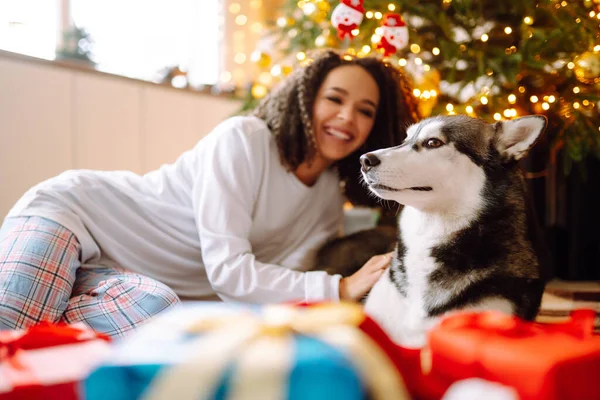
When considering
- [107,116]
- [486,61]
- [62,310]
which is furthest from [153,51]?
[62,310]

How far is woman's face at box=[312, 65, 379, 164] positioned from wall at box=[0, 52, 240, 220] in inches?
64.2

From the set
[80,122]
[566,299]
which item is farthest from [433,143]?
[80,122]

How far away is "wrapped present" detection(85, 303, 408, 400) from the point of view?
0.45 metres

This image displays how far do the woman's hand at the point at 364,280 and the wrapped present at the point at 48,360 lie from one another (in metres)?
0.91

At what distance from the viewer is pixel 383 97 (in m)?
1.87

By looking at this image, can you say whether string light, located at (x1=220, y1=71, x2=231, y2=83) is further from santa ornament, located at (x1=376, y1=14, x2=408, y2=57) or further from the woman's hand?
the woman's hand

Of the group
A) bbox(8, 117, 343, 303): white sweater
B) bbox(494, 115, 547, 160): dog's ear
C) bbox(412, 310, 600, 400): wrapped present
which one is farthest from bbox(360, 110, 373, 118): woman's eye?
bbox(412, 310, 600, 400): wrapped present

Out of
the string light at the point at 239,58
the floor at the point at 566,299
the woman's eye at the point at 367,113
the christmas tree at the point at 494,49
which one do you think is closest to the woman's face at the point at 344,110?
the woman's eye at the point at 367,113

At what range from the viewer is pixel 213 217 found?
164 centimetres

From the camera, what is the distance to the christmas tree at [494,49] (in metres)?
2.04

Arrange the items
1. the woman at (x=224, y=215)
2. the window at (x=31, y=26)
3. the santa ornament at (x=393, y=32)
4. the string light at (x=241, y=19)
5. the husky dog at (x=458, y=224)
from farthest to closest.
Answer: the string light at (x=241, y=19), the window at (x=31, y=26), the santa ornament at (x=393, y=32), the woman at (x=224, y=215), the husky dog at (x=458, y=224)

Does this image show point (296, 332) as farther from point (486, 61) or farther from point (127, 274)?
point (486, 61)

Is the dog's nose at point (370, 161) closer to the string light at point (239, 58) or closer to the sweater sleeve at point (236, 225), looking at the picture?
the sweater sleeve at point (236, 225)

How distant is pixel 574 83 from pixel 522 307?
4.57 ft
